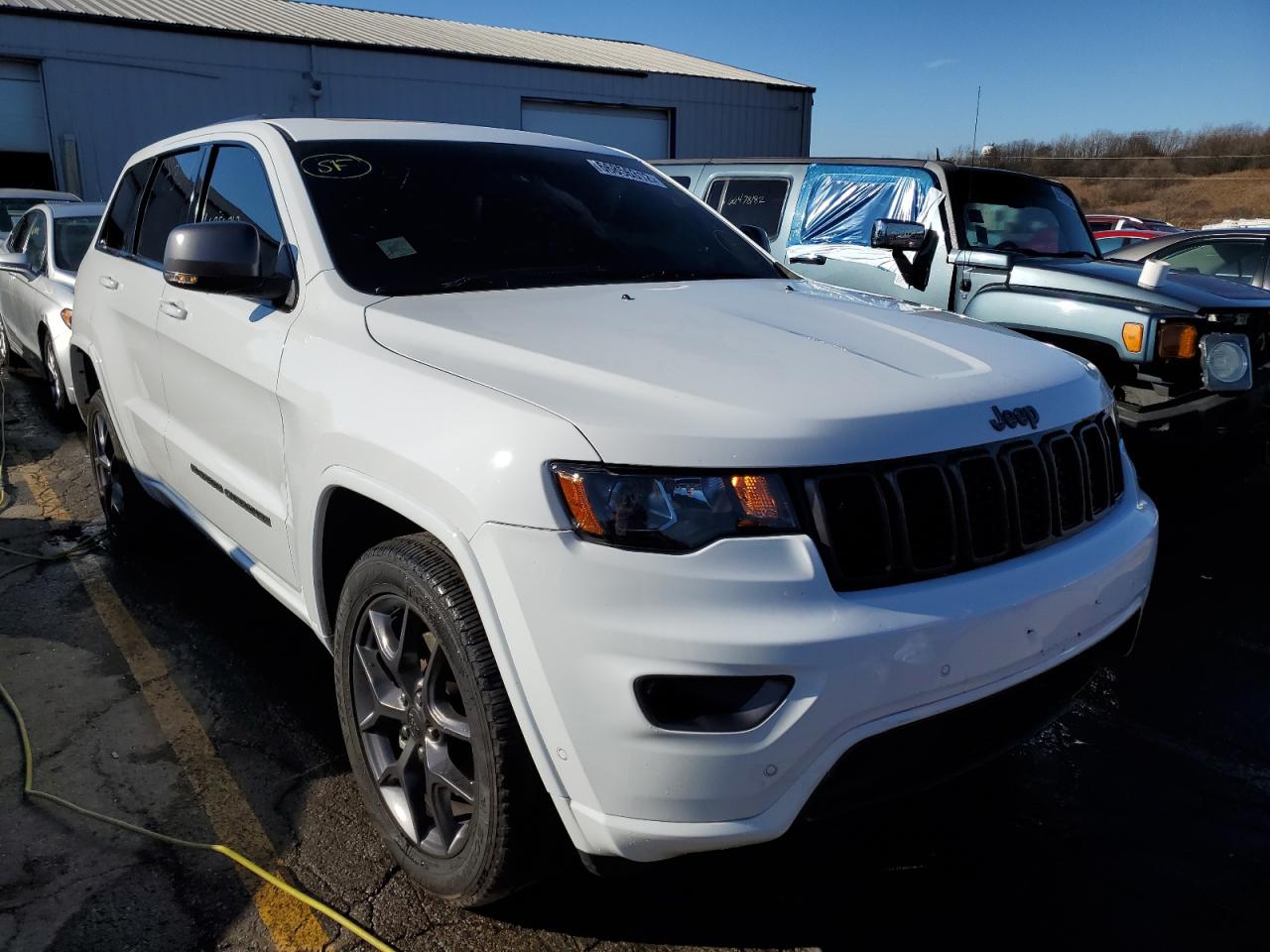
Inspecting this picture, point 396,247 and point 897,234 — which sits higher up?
point 396,247

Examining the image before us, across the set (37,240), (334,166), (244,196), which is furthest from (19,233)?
(334,166)

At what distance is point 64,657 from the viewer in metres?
3.75

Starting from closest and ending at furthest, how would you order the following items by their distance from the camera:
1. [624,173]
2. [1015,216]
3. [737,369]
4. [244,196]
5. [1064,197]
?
[737,369] < [244,196] < [624,173] < [1015,216] < [1064,197]

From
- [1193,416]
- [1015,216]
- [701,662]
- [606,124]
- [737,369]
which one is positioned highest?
[606,124]

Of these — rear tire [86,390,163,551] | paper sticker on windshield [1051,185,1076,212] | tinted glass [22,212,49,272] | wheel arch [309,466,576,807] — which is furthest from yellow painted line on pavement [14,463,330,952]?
paper sticker on windshield [1051,185,1076,212]

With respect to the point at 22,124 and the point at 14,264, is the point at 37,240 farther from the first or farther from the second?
the point at 22,124

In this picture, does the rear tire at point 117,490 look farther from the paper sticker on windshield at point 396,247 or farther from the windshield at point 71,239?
the windshield at point 71,239

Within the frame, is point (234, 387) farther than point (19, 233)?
No

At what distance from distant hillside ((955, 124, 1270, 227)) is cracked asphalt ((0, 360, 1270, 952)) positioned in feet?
143

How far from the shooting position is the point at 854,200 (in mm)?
6879

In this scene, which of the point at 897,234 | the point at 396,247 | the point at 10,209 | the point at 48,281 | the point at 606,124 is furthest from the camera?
the point at 606,124

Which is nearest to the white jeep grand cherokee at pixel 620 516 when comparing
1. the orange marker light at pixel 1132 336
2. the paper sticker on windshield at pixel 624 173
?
the paper sticker on windshield at pixel 624 173

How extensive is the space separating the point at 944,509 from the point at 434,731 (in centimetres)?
124

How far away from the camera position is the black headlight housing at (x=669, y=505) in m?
1.87
